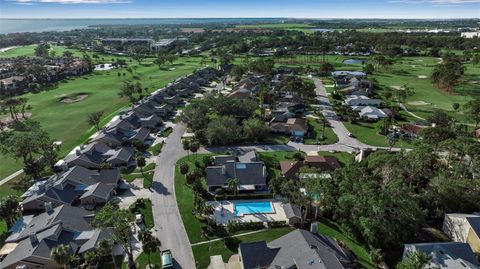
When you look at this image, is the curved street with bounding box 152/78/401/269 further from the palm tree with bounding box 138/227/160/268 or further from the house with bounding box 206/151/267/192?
the house with bounding box 206/151/267/192

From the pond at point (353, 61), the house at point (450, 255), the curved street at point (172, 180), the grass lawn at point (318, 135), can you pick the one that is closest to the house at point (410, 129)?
the curved street at point (172, 180)

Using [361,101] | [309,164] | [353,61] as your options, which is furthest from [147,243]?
[353,61]

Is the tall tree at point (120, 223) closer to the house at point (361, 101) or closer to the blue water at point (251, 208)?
the blue water at point (251, 208)

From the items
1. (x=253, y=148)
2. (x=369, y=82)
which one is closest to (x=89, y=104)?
(x=253, y=148)

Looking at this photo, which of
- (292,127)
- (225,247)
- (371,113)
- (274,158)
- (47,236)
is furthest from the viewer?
(371,113)

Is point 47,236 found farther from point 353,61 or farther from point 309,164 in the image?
point 353,61

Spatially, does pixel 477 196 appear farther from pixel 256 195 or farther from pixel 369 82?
pixel 369 82

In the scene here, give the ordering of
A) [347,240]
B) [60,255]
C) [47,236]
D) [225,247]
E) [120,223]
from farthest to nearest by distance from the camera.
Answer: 1. [347,240]
2. [225,247]
3. [47,236]
4. [120,223]
5. [60,255]
